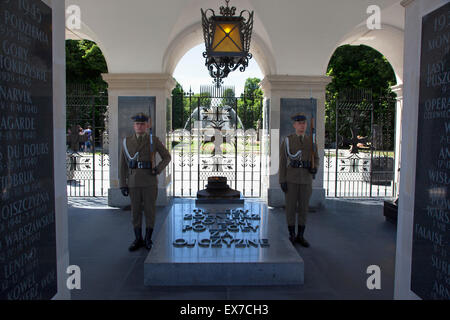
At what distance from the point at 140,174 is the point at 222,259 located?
1.87 m

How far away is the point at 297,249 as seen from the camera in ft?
17.3

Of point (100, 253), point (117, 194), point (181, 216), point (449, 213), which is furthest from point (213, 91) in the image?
point (449, 213)

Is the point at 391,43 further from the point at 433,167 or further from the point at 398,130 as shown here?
the point at 433,167

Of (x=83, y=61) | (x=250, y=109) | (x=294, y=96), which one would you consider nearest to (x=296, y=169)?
(x=294, y=96)

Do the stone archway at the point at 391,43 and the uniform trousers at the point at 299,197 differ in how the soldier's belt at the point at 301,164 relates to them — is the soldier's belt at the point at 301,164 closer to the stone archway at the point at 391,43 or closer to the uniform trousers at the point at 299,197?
the uniform trousers at the point at 299,197

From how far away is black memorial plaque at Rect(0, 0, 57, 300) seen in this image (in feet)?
5.90

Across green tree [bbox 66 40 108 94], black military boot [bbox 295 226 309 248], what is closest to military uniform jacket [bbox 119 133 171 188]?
black military boot [bbox 295 226 309 248]

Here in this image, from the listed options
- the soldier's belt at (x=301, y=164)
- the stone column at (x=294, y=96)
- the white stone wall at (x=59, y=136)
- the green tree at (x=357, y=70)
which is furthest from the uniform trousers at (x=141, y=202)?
the green tree at (x=357, y=70)

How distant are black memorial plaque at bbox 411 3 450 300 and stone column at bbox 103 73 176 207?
628 centimetres

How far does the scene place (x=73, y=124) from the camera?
9.98 meters

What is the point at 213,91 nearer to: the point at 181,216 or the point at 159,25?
the point at 159,25

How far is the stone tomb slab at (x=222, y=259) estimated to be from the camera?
3.89 m

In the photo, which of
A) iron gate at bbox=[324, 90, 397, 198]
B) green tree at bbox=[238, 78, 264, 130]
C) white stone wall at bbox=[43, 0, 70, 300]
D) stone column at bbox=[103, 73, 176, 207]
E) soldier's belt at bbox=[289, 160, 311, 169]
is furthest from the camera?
iron gate at bbox=[324, 90, 397, 198]

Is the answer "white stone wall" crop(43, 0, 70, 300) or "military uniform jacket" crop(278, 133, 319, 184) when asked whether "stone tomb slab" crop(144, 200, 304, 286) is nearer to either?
"military uniform jacket" crop(278, 133, 319, 184)
